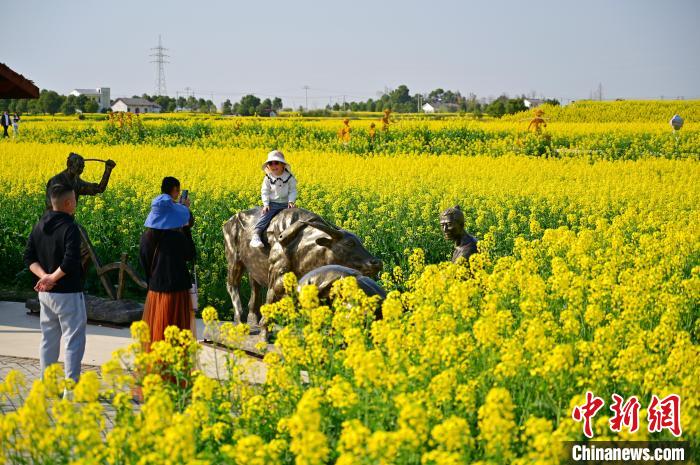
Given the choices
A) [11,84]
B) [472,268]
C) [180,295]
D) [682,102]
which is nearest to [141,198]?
[11,84]

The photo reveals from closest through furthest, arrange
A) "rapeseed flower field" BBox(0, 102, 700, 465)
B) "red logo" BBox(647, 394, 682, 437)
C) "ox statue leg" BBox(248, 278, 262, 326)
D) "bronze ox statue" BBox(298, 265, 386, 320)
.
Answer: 1. "rapeseed flower field" BBox(0, 102, 700, 465)
2. "red logo" BBox(647, 394, 682, 437)
3. "bronze ox statue" BBox(298, 265, 386, 320)
4. "ox statue leg" BBox(248, 278, 262, 326)

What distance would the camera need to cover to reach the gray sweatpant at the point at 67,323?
788 cm

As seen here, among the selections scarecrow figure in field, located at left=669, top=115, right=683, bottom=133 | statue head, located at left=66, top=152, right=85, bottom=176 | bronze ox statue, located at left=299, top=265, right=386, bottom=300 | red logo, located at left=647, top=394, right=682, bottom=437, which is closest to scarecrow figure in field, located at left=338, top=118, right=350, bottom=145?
scarecrow figure in field, located at left=669, top=115, right=683, bottom=133

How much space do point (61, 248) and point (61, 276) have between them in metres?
0.24

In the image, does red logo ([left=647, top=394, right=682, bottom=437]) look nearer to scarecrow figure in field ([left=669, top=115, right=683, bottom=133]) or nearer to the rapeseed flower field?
the rapeseed flower field

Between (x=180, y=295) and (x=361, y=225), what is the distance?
467 cm

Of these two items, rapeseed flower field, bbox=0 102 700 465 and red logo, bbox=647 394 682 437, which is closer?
rapeseed flower field, bbox=0 102 700 465

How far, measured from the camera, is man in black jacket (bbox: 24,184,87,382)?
777 centimetres

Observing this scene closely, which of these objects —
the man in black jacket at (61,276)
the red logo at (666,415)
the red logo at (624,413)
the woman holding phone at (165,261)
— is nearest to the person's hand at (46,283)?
the man in black jacket at (61,276)

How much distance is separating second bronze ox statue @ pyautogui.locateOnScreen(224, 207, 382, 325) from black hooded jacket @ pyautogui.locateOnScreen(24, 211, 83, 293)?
193cm

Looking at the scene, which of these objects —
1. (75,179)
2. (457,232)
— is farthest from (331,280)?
(75,179)

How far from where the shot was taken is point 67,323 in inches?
311

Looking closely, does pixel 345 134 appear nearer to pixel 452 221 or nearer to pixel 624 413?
pixel 452 221

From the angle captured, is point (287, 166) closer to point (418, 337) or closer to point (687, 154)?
point (418, 337)
